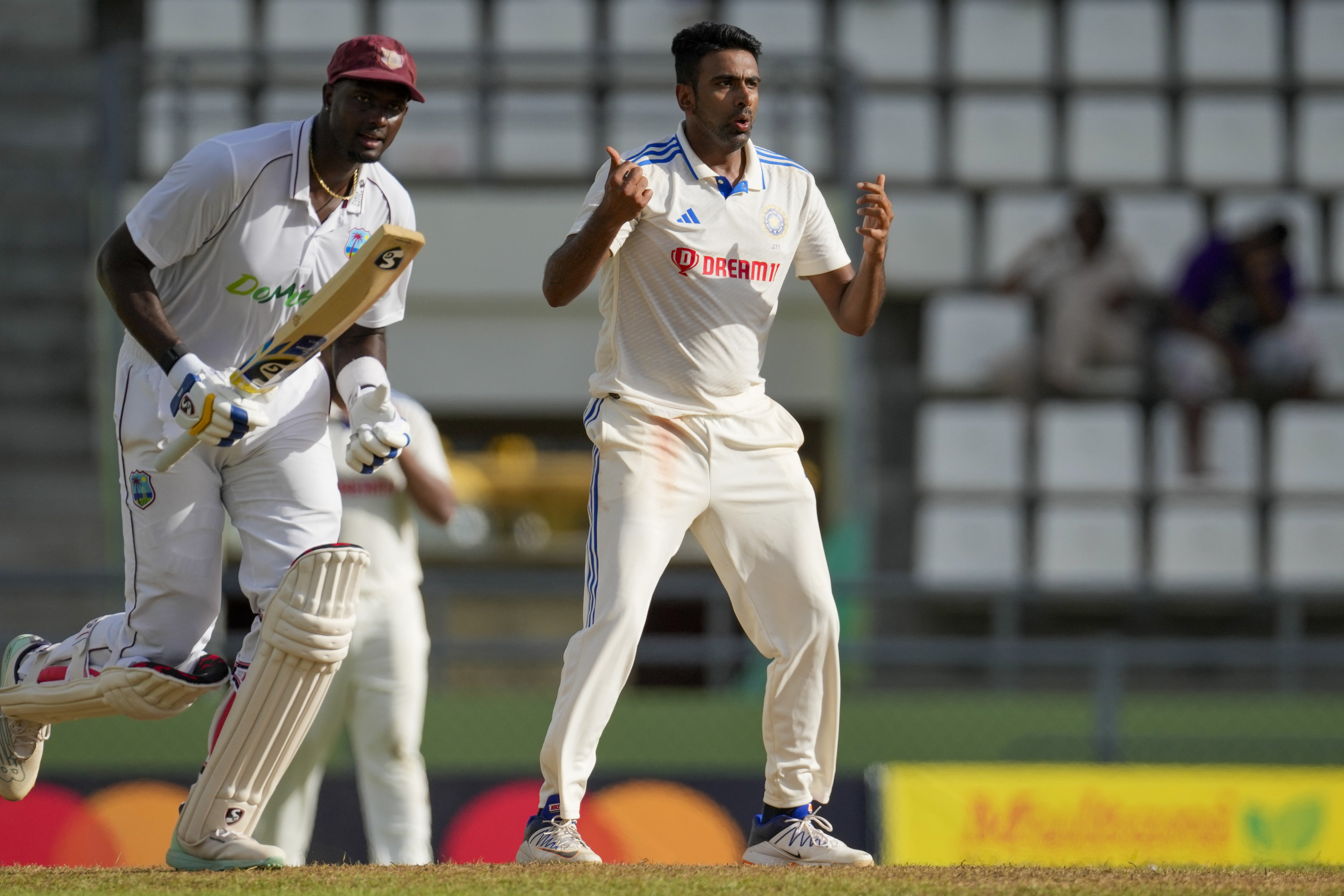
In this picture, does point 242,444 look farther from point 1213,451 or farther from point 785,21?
point 785,21

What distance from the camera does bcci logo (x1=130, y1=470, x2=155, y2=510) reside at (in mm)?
3951

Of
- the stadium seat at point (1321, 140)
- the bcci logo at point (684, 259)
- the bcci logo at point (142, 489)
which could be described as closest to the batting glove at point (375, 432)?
the bcci logo at point (142, 489)


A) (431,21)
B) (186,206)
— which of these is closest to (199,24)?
(431,21)

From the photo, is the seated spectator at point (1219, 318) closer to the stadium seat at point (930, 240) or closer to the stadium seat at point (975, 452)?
the stadium seat at point (975, 452)

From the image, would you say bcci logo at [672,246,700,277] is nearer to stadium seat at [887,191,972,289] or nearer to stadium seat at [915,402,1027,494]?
stadium seat at [915,402,1027,494]

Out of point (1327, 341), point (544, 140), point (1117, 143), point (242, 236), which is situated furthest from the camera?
point (1117, 143)

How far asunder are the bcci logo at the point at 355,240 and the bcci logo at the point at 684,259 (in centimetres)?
76

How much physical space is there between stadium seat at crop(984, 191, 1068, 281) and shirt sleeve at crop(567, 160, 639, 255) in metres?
8.63

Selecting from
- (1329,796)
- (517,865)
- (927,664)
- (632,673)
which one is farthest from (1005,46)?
(517,865)

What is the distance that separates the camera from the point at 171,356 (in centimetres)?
376

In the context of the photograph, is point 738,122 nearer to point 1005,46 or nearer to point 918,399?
point 918,399

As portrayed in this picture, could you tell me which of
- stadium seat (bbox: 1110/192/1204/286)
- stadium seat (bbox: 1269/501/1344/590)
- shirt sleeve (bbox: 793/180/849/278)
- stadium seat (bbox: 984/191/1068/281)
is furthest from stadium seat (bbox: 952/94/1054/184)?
shirt sleeve (bbox: 793/180/849/278)

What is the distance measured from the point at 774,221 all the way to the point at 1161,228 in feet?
29.3

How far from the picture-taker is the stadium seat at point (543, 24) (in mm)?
13250
